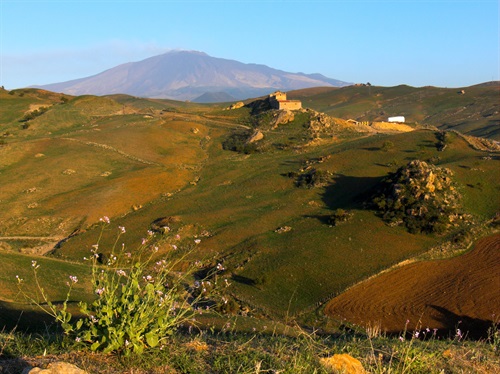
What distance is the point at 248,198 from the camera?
153 feet

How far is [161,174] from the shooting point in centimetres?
5525

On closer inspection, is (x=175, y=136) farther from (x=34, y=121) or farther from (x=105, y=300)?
(x=105, y=300)

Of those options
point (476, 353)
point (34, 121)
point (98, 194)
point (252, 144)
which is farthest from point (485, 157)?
point (34, 121)

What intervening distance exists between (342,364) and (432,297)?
69.9ft

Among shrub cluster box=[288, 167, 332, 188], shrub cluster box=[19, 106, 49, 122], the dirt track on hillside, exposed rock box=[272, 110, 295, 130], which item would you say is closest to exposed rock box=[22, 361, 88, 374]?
the dirt track on hillside

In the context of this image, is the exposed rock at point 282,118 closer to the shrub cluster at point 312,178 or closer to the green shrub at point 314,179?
the shrub cluster at point 312,178

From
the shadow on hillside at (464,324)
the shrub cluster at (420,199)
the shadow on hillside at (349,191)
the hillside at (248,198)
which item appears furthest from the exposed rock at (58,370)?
the shadow on hillside at (349,191)

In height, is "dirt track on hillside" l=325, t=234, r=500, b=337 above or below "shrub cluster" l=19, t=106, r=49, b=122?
below

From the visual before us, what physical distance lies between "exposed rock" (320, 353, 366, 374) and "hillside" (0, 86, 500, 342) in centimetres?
750

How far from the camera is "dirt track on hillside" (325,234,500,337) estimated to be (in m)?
24.1

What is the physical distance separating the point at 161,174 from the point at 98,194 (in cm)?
878

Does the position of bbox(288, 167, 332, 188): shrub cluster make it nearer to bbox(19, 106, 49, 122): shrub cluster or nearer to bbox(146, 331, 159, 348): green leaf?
bbox(146, 331, 159, 348): green leaf

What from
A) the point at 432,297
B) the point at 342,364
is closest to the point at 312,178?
the point at 432,297

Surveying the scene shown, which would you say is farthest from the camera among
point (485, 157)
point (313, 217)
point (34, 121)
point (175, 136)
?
point (34, 121)
